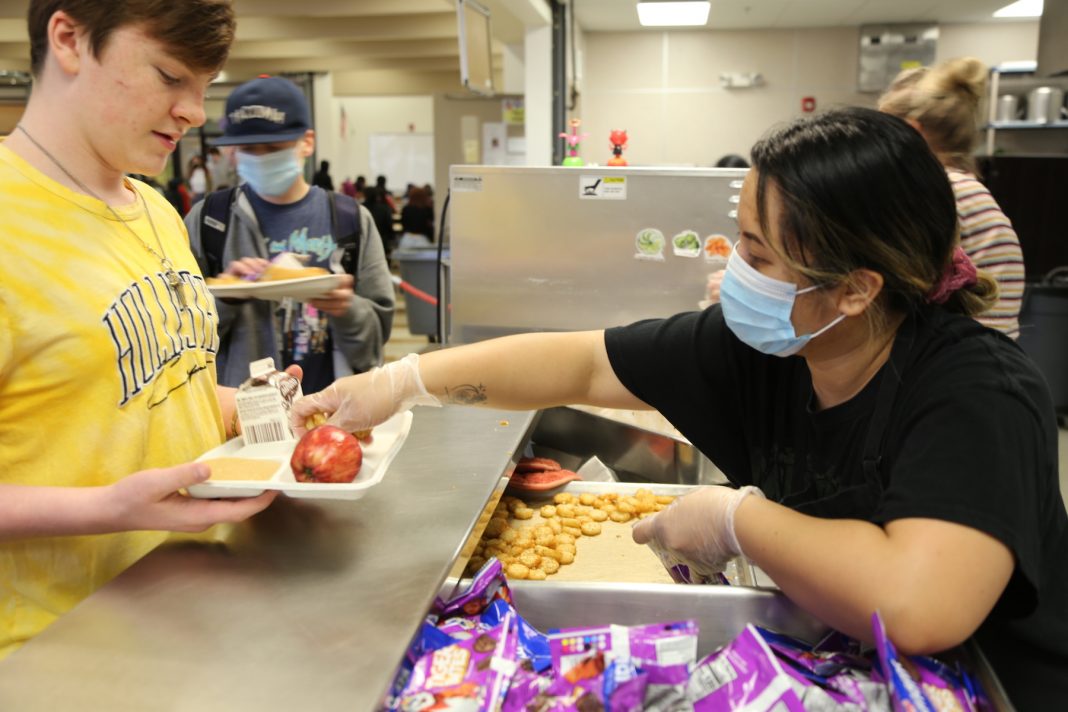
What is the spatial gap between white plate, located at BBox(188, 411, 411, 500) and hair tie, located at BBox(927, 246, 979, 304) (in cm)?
90

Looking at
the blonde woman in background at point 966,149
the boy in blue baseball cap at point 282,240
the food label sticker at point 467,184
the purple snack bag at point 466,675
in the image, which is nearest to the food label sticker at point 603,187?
the food label sticker at point 467,184

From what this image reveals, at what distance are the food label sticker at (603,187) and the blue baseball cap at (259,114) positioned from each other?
42.2 inches

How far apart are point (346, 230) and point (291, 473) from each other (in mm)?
1612

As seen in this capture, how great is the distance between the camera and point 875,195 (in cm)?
117

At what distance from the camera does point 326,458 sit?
1343 millimetres

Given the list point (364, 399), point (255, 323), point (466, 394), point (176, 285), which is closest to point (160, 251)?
point (176, 285)

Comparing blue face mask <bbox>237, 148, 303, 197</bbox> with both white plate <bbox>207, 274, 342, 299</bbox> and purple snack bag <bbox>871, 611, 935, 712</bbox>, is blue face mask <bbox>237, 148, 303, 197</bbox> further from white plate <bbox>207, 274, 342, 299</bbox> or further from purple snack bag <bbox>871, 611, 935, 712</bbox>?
purple snack bag <bbox>871, 611, 935, 712</bbox>

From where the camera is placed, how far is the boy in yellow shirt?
1179 mm

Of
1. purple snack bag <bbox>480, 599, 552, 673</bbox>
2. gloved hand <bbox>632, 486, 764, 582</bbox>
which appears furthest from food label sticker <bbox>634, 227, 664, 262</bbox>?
purple snack bag <bbox>480, 599, 552, 673</bbox>

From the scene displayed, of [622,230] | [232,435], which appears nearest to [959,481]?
[232,435]

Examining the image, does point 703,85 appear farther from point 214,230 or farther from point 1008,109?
point 214,230

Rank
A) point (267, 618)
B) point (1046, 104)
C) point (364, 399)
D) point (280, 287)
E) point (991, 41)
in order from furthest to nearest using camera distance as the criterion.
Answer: point (991, 41)
point (1046, 104)
point (280, 287)
point (364, 399)
point (267, 618)

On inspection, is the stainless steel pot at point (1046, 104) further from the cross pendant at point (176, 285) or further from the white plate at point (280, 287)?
the cross pendant at point (176, 285)

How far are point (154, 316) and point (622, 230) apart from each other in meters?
2.15
